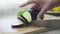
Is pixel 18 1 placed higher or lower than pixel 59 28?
higher

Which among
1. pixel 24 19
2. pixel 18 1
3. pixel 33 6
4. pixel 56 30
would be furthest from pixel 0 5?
pixel 56 30

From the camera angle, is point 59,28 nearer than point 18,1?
Yes

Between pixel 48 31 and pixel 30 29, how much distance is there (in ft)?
0.20

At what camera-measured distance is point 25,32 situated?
0.48 meters

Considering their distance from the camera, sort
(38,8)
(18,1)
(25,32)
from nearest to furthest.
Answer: (25,32) → (38,8) → (18,1)

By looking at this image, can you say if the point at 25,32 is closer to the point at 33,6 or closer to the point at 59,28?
the point at 59,28

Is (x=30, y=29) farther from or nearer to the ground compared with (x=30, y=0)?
nearer to the ground

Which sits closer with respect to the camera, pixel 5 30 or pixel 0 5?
pixel 5 30

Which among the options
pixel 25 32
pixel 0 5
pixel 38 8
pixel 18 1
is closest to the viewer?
pixel 25 32

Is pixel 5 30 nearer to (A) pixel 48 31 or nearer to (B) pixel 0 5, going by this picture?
(A) pixel 48 31

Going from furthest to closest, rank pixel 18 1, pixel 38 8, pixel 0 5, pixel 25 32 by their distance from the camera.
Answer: pixel 18 1 < pixel 0 5 < pixel 38 8 < pixel 25 32

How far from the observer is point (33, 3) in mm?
753

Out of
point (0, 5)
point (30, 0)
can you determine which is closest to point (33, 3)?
point (30, 0)

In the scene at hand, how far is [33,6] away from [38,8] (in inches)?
1.6
